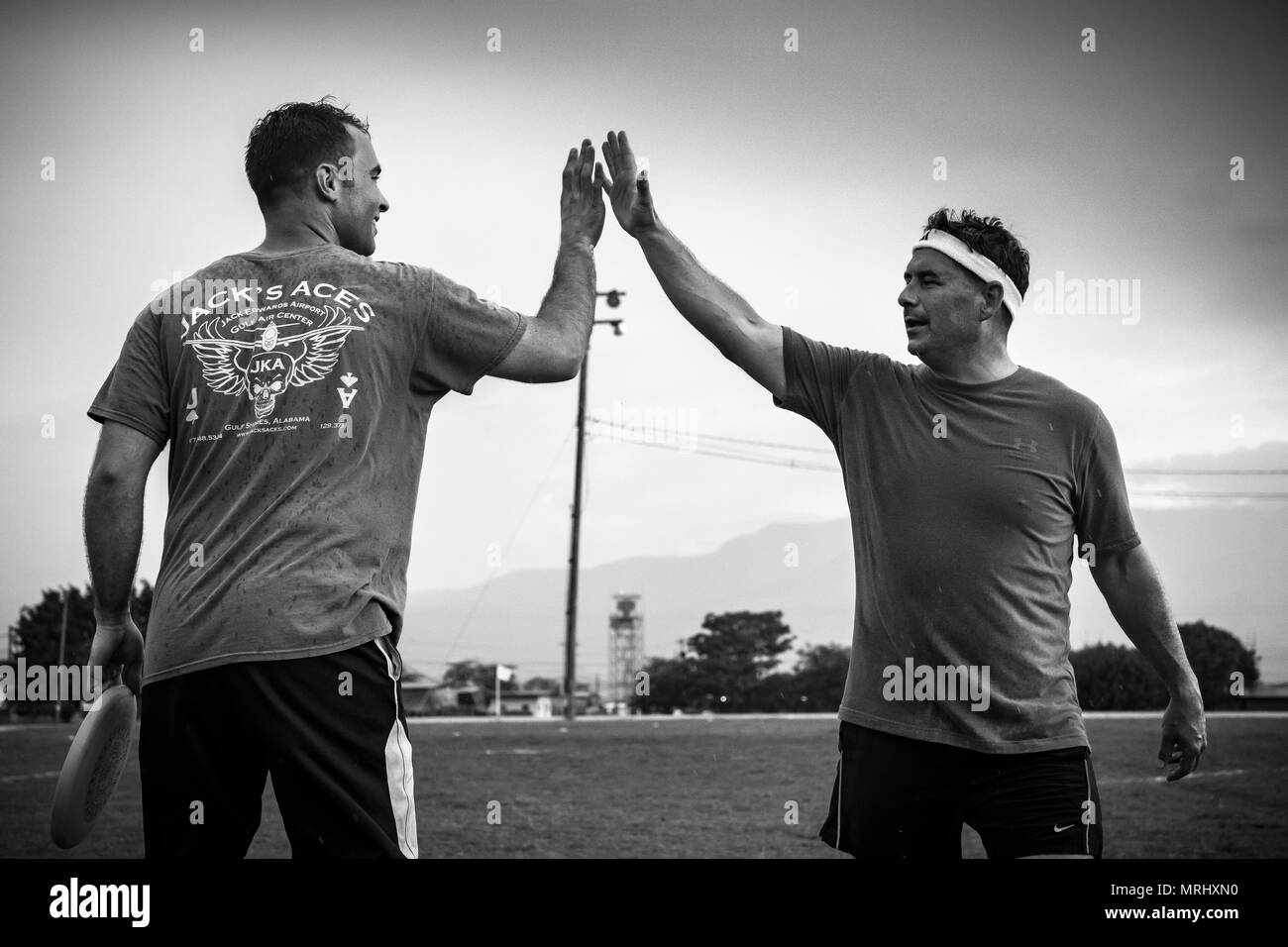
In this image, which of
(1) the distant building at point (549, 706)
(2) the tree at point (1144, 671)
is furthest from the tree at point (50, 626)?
(2) the tree at point (1144, 671)

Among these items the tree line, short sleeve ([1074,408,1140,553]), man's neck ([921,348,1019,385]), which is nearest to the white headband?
man's neck ([921,348,1019,385])

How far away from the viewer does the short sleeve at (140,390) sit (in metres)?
3.51

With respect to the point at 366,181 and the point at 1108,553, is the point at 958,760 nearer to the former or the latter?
the point at 1108,553

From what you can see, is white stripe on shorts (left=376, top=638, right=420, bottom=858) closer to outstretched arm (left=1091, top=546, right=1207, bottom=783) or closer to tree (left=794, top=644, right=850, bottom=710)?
outstretched arm (left=1091, top=546, right=1207, bottom=783)

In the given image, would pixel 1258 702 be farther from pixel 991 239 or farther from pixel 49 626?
pixel 49 626

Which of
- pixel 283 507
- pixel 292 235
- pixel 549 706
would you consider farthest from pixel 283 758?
pixel 549 706

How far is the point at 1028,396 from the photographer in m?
4.54

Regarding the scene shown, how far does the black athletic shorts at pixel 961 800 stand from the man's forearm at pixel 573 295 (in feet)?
5.11

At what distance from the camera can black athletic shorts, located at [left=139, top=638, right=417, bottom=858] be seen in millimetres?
3188

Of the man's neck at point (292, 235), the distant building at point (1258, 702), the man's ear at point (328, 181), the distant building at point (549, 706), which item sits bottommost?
the distant building at point (549, 706)

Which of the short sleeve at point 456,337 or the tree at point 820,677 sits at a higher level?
the short sleeve at point 456,337

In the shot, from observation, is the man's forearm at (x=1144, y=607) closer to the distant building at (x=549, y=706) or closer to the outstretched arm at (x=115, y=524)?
the outstretched arm at (x=115, y=524)

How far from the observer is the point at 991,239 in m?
4.75

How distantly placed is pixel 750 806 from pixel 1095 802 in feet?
26.7
